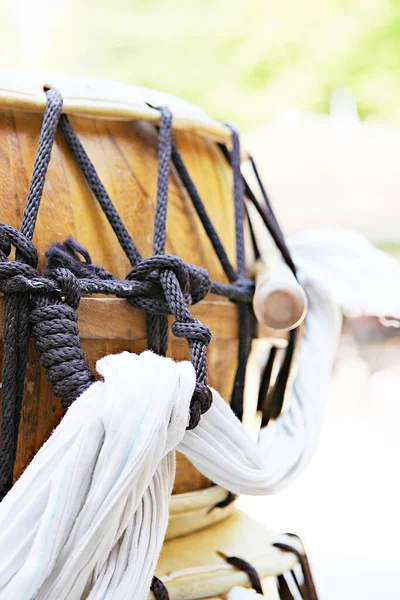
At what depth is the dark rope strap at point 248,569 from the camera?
2.91ft

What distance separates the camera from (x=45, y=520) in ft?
1.92

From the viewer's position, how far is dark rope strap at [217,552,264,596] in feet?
2.91

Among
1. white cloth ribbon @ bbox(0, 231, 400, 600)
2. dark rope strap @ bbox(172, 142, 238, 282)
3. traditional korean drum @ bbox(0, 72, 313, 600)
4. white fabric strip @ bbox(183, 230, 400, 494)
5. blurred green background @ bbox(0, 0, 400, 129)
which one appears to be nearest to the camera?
white cloth ribbon @ bbox(0, 231, 400, 600)

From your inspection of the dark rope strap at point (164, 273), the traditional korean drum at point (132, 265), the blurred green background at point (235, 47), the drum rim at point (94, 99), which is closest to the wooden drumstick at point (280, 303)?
the traditional korean drum at point (132, 265)

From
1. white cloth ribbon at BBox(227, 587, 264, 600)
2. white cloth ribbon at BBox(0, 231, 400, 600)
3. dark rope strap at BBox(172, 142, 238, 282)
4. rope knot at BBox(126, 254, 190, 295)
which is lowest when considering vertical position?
white cloth ribbon at BBox(227, 587, 264, 600)

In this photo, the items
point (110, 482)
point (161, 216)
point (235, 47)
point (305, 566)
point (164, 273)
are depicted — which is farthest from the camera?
point (235, 47)

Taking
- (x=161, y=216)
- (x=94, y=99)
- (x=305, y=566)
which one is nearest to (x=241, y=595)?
(x=305, y=566)

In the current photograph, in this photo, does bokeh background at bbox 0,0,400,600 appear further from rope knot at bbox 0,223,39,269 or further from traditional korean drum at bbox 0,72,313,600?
rope knot at bbox 0,223,39,269

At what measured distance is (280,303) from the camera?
0.85 m

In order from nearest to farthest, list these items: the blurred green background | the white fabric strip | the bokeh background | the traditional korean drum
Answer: the traditional korean drum → the white fabric strip → the bokeh background → the blurred green background

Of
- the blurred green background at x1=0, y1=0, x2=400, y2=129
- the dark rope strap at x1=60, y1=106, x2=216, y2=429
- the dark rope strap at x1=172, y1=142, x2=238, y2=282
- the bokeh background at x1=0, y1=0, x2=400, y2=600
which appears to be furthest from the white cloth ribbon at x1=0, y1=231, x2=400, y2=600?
the blurred green background at x1=0, y1=0, x2=400, y2=129

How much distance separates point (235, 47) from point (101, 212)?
8.53 ft

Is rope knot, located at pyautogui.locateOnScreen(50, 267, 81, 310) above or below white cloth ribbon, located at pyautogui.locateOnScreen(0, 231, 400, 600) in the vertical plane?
above

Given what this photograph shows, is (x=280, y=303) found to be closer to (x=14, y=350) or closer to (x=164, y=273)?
(x=164, y=273)
